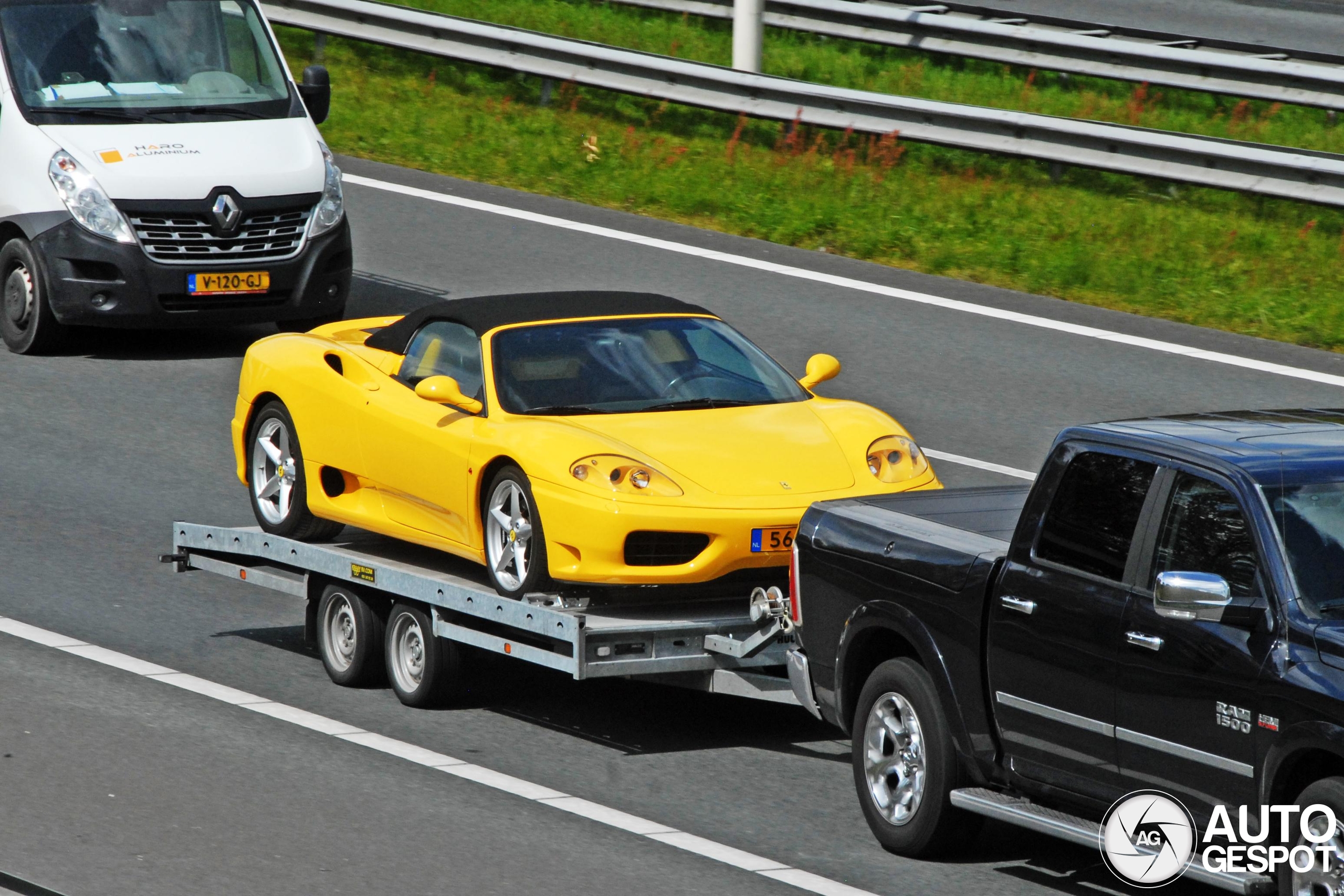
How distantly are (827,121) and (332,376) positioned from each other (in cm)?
1025

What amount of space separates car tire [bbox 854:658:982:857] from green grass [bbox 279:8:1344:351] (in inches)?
346

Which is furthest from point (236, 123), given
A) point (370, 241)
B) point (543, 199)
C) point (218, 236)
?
point (543, 199)

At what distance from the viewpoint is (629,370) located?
9.90 m

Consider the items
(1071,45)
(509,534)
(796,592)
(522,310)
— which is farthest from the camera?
(1071,45)

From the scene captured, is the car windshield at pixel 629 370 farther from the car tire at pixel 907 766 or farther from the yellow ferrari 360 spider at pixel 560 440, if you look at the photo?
the car tire at pixel 907 766

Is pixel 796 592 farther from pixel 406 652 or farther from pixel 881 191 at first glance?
pixel 881 191

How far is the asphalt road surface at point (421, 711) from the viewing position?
24.8 ft

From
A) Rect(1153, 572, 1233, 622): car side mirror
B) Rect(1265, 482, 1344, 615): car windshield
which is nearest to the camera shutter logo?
Rect(1153, 572, 1233, 622): car side mirror

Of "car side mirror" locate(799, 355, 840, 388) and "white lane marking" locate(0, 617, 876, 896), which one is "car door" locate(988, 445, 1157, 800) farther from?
"car side mirror" locate(799, 355, 840, 388)

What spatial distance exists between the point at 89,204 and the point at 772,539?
25.7ft

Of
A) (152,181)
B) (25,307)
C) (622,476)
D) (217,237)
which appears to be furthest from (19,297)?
(622,476)

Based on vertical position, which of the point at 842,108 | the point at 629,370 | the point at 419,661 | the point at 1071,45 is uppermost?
the point at 1071,45

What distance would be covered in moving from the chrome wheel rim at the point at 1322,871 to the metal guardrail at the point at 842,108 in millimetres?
11532

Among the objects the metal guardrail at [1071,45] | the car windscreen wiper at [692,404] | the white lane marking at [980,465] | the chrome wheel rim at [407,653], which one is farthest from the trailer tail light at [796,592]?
the metal guardrail at [1071,45]
